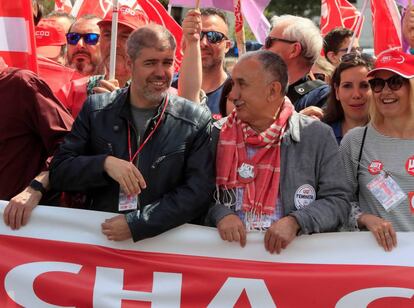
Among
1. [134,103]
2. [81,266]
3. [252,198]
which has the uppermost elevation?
[134,103]

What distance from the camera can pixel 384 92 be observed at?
3955 mm

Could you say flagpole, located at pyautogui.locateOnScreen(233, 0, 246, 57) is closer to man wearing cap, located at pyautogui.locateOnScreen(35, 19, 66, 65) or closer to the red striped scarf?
the red striped scarf

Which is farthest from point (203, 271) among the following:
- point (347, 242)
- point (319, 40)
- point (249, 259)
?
point (319, 40)

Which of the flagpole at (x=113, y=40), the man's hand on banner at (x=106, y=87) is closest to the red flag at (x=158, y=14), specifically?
the flagpole at (x=113, y=40)

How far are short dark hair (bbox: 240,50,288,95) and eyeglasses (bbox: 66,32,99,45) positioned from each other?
7.77 ft

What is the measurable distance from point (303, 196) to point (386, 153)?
502 mm

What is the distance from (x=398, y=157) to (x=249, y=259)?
35.1 inches

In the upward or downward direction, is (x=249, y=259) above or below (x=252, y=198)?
below

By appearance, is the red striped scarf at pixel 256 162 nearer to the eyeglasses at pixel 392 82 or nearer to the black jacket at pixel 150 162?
the black jacket at pixel 150 162

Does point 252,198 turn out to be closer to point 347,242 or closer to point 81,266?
point 347,242

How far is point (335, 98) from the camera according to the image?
4703mm

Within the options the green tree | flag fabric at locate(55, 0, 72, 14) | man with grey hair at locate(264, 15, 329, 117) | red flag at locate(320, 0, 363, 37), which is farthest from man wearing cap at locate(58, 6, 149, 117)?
the green tree

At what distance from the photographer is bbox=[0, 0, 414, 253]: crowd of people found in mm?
3736

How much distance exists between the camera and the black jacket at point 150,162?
3729mm
